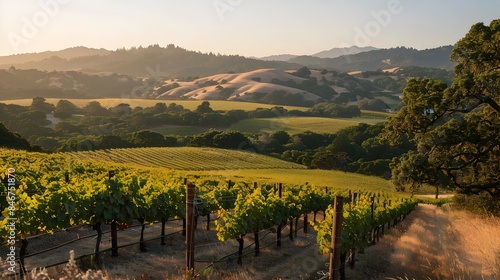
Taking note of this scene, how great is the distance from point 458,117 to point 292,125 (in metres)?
100

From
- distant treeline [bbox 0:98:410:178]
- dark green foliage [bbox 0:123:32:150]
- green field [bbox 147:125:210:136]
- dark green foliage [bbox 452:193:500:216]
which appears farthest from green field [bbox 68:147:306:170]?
dark green foliage [bbox 452:193:500:216]

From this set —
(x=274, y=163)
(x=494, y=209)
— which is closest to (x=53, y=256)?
(x=494, y=209)

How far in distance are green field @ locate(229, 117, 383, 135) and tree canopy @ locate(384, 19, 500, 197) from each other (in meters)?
87.3

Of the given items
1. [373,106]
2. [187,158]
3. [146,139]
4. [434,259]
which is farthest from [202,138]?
[373,106]

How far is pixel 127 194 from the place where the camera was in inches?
548

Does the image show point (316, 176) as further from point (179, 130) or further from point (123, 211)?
point (179, 130)

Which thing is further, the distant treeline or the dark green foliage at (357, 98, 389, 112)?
the dark green foliage at (357, 98, 389, 112)

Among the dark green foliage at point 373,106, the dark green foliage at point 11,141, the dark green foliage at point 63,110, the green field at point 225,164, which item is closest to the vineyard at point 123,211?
the green field at point 225,164

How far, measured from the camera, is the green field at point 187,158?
65500mm

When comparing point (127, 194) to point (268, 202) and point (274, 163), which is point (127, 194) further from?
point (274, 163)

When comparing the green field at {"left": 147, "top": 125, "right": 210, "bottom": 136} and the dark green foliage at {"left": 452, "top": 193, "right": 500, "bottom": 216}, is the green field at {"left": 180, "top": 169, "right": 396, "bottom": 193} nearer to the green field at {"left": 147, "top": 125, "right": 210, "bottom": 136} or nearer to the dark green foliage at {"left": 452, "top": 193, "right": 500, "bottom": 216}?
the dark green foliage at {"left": 452, "top": 193, "right": 500, "bottom": 216}

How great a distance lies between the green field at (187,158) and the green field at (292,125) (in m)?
36.7

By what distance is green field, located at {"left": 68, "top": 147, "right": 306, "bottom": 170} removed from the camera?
65.5 m

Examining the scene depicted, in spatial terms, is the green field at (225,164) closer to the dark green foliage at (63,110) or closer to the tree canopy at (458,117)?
the tree canopy at (458,117)
